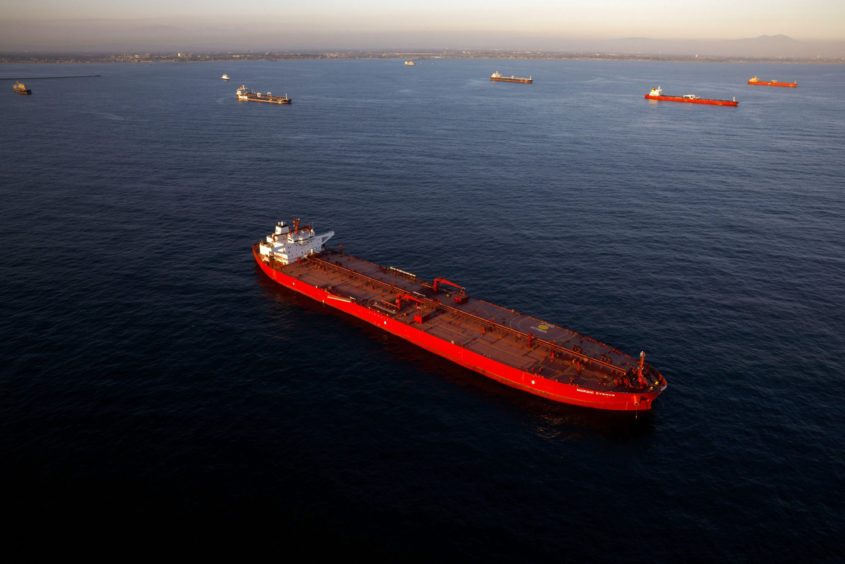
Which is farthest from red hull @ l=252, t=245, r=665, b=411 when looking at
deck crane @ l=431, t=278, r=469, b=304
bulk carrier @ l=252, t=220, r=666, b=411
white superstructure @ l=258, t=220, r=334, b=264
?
white superstructure @ l=258, t=220, r=334, b=264

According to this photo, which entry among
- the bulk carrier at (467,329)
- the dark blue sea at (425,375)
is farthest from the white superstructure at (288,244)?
the dark blue sea at (425,375)

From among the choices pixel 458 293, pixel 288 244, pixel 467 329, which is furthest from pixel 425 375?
pixel 288 244

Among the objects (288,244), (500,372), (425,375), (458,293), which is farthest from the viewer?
(288,244)

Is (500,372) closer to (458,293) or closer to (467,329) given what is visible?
(467,329)

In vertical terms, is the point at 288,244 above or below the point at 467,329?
above

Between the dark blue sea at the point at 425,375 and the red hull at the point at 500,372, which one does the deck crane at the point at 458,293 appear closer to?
the dark blue sea at the point at 425,375

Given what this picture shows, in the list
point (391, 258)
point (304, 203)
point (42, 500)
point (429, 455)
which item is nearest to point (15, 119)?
point (304, 203)
